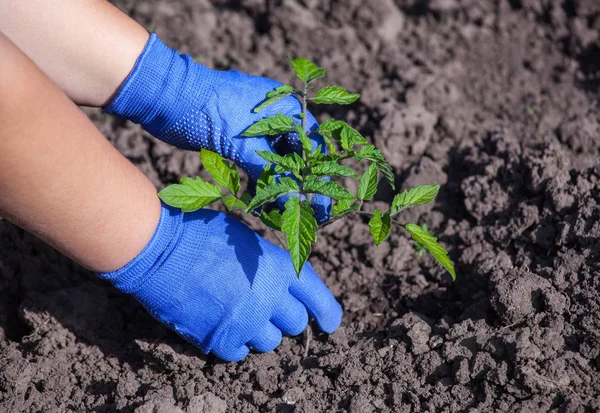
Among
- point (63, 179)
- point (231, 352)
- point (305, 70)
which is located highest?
point (305, 70)

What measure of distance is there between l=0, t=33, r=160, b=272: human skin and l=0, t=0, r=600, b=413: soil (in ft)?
1.41

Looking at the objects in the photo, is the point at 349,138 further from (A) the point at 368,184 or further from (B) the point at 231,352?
(B) the point at 231,352

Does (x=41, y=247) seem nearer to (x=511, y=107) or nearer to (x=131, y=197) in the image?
(x=131, y=197)

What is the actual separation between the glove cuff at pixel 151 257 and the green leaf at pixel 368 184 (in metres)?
0.64

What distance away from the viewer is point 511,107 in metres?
3.37

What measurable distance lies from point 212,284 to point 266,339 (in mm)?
278

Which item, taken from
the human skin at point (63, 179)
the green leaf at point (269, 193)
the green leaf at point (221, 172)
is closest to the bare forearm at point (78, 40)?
the human skin at point (63, 179)

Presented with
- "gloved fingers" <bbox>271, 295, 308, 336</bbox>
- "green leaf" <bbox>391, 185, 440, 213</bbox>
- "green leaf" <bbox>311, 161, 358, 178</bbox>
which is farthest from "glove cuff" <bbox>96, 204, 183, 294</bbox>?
"green leaf" <bbox>391, 185, 440, 213</bbox>

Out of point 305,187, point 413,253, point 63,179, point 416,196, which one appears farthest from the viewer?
point 413,253

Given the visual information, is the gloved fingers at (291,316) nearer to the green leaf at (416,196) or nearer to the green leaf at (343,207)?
the green leaf at (343,207)

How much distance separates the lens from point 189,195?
2074 millimetres

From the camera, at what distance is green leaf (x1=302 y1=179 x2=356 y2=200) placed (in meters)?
1.96

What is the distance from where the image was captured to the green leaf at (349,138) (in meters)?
2.09

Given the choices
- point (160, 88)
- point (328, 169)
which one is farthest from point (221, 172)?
point (160, 88)
